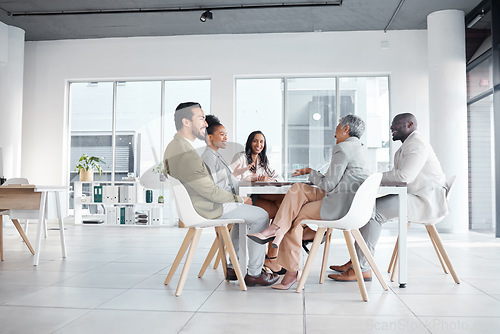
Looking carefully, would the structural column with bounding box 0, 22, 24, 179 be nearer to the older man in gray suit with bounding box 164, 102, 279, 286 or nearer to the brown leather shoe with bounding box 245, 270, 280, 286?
the older man in gray suit with bounding box 164, 102, 279, 286

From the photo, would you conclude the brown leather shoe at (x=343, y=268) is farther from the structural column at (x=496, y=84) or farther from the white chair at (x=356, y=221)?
the structural column at (x=496, y=84)

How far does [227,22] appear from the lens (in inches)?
302

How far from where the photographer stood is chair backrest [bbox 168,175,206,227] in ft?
9.11

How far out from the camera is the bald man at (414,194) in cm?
321

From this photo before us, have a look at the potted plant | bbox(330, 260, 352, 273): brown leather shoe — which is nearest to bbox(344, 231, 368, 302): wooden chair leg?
bbox(330, 260, 352, 273): brown leather shoe

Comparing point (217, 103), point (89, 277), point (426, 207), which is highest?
point (217, 103)

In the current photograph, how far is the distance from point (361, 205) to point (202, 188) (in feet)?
3.15

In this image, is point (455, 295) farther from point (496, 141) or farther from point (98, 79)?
point (98, 79)

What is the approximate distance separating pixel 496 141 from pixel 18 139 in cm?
761

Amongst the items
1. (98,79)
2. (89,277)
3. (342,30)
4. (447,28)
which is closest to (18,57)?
(98,79)

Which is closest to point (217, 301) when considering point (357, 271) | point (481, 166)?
point (357, 271)

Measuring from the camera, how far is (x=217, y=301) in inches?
103

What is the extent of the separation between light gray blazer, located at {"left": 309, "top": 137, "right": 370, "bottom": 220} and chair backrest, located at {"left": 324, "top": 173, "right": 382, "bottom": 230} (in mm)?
72

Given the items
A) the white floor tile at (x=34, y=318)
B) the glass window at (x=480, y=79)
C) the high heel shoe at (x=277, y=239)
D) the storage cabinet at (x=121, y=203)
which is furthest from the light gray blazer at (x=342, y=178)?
the storage cabinet at (x=121, y=203)
